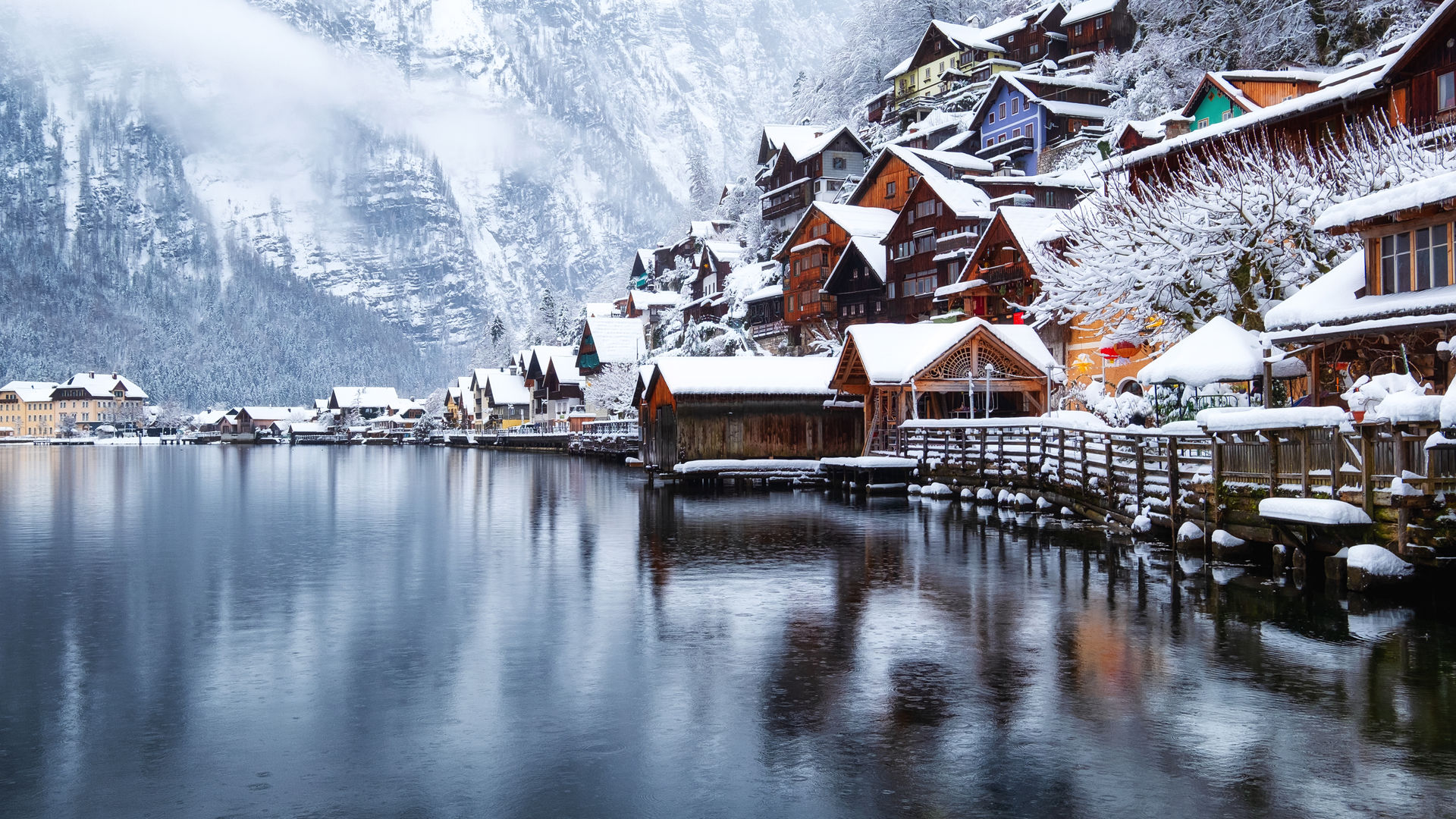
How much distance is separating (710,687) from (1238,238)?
80.5 feet

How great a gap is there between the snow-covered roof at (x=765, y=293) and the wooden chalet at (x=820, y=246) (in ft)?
7.34

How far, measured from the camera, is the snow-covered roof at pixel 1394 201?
2048cm

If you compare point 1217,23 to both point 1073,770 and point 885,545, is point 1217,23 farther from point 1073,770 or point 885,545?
point 1073,770

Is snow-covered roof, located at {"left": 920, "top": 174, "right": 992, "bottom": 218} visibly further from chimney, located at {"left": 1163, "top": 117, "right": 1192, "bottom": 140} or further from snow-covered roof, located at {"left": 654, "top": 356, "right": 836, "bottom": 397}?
snow-covered roof, located at {"left": 654, "top": 356, "right": 836, "bottom": 397}

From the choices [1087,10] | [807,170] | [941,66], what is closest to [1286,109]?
[1087,10]

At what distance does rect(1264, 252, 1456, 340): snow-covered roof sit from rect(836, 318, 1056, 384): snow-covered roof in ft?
59.5

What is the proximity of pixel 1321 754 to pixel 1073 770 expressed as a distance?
2.15m

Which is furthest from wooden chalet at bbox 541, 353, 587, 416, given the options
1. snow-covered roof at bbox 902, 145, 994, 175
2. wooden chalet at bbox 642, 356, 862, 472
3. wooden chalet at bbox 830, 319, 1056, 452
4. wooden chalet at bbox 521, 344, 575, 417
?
wooden chalet at bbox 830, 319, 1056, 452

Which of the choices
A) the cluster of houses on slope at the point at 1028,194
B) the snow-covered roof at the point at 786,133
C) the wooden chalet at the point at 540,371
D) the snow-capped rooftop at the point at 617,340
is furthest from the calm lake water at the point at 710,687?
the wooden chalet at the point at 540,371

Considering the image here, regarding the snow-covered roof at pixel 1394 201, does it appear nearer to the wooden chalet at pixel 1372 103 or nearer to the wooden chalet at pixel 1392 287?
the wooden chalet at pixel 1392 287

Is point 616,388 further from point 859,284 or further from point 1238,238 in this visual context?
point 1238,238

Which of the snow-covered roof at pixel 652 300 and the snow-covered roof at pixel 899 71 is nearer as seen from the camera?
the snow-covered roof at pixel 899 71

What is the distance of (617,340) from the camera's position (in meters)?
107

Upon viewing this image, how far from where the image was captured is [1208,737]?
10.2 meters
